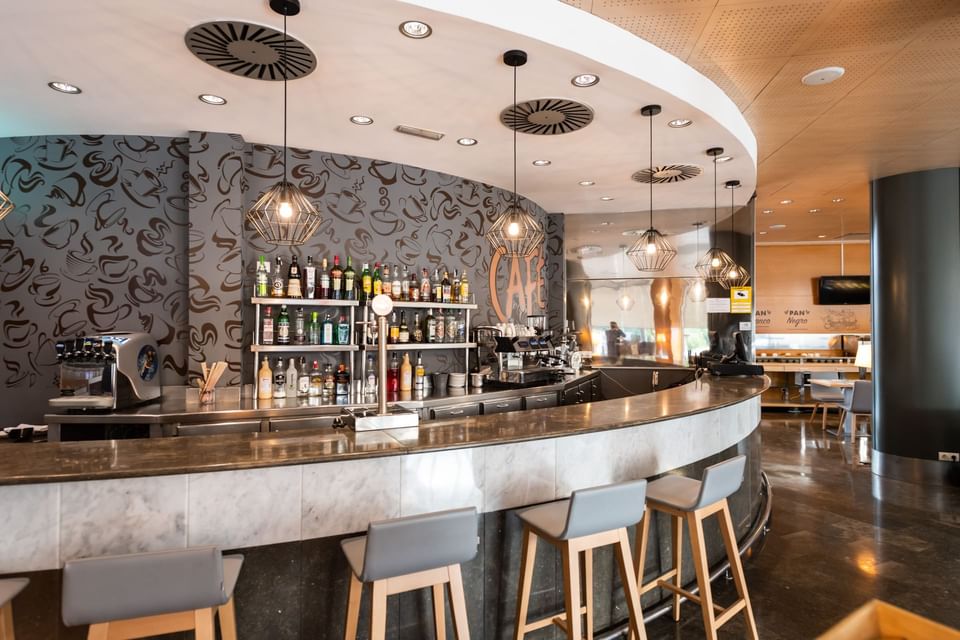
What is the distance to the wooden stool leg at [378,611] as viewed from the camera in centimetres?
171

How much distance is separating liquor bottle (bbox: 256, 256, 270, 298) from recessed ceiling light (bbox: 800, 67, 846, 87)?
4125 millimetres

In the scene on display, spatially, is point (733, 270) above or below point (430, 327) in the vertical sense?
above

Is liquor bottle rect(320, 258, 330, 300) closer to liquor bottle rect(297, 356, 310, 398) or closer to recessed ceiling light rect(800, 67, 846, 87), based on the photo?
liquor bottle rect(297, 356, 310, 398)

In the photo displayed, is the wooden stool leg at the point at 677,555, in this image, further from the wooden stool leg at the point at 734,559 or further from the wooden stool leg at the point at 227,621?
the wooden stool leg at the point at 227,621

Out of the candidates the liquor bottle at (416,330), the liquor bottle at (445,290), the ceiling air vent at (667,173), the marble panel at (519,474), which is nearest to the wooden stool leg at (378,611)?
the marble panel at (519,474)

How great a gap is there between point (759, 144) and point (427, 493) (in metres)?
4.47

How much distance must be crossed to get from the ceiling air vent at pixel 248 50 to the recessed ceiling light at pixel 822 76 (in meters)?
3.09

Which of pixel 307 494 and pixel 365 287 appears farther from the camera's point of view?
pixel 365 287

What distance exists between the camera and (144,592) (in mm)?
1434

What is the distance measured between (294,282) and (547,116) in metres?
2.35

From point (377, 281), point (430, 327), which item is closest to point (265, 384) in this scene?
point (377, 281)

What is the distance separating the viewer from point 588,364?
23.1 feet

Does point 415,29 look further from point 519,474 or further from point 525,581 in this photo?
point 525,581

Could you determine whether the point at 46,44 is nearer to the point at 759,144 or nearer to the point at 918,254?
the point at 759,144
